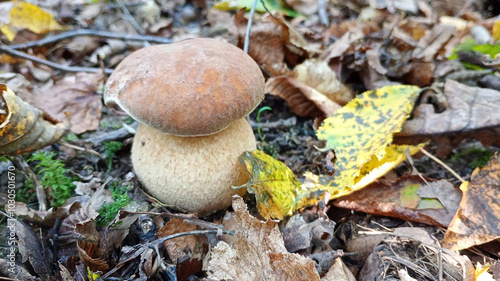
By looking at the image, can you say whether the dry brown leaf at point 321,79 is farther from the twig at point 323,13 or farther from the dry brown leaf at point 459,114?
the twig at point 323,13

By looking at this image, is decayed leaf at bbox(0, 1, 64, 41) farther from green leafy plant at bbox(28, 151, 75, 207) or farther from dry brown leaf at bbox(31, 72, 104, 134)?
green leafy plant at bbox(28, 151, 75, 207)

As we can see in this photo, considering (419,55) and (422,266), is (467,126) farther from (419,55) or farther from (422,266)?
(419,55)

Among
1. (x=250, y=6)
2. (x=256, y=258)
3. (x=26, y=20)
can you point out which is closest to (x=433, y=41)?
(x=250, y=6)

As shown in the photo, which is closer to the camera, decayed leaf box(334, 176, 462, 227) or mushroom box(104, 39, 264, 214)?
mushroom box(104, 39, 264, 214)

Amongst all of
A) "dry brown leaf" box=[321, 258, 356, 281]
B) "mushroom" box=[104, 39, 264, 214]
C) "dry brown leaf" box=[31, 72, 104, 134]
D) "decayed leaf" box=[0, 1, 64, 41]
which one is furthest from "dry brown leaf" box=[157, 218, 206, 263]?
"decayed leaf" box=[0, 1, 64, 41]

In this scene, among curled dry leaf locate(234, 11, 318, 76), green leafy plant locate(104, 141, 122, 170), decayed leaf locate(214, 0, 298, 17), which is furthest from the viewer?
decayed leaf locate(214, 0, 298, 17)

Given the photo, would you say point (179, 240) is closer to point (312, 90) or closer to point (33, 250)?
point (33, 250)

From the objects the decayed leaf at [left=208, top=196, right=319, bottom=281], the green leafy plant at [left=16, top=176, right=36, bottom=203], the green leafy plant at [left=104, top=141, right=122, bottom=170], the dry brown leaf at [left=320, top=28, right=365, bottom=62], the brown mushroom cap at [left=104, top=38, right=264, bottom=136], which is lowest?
the green leafy plant at [left=104, top=141, right=122, bottom=170]
